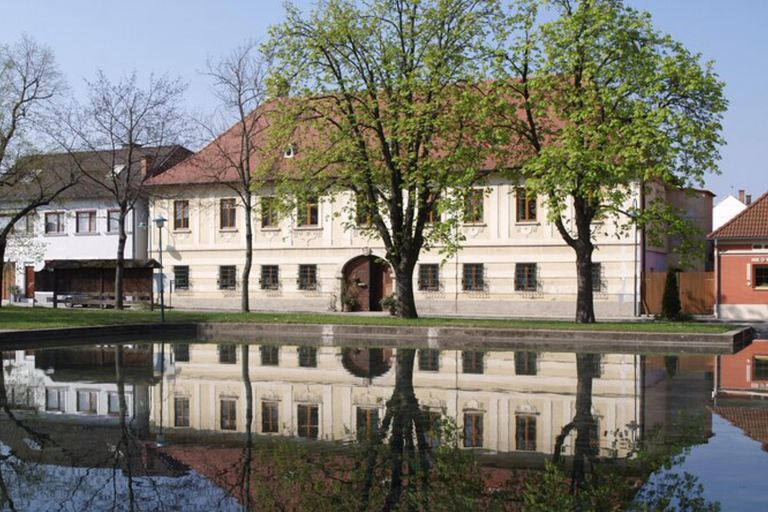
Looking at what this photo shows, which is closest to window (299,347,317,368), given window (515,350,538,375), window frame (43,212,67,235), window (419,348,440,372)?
window (419,348,440,372)

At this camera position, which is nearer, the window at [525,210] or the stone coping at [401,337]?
the stone coping at [401,337]

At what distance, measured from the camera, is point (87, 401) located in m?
12.8

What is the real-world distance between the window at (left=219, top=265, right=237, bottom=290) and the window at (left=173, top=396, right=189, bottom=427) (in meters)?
35.2

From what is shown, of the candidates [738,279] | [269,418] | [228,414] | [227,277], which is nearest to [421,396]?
[269,418]

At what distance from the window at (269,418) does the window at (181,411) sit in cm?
94

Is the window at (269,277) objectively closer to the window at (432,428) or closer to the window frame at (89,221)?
the window frame at (89,221)

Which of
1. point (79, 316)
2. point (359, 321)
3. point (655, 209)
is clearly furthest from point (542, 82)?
point (79, 316)

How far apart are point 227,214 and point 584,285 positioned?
2471 centimetres

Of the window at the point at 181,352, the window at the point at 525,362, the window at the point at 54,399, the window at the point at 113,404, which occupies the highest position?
the window at the point at 113,404

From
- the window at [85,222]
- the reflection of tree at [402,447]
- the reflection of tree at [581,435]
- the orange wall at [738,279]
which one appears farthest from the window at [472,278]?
the reflection of tree at [402,447]

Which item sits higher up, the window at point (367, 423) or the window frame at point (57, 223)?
the window frame at point (57, 223)

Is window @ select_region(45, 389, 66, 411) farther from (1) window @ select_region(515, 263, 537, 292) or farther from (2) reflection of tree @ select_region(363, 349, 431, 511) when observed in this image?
(1) window @ select_region(515, 263, 537, 292)

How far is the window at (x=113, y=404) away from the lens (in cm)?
1170

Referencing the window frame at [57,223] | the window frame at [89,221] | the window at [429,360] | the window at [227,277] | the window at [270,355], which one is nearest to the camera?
the window at [429,360]
